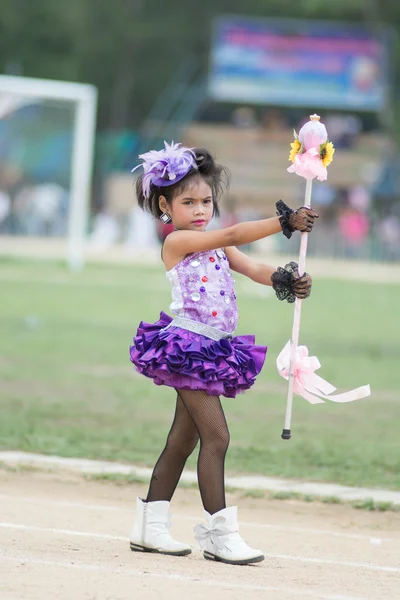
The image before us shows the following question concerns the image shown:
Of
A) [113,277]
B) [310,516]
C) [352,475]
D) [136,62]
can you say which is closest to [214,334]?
[310,516]

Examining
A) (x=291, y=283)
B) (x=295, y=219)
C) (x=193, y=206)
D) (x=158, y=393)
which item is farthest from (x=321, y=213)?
(x=295, y=219)

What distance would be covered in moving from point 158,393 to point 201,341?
21.2 feet

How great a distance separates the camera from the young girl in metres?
5.62

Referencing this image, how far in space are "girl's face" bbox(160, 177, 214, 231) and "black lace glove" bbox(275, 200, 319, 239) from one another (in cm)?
44

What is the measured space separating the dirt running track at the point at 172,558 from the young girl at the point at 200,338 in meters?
0.18

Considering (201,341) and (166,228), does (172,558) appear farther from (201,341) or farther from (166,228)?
(166,228)

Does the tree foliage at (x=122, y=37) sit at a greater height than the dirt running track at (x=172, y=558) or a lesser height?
greater

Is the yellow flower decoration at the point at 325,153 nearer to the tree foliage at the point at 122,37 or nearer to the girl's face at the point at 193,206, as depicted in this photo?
the girl's face at the point at 193,206

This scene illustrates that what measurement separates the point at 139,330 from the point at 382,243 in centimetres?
3559

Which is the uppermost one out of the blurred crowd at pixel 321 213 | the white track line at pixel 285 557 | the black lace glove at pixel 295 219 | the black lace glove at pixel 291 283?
the blurred crowd at pixel 321 213

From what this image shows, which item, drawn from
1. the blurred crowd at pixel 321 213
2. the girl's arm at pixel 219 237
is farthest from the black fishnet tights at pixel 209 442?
the blurred crowd at pixel 321 213

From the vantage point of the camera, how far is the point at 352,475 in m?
8.42

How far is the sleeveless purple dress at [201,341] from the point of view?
561cm

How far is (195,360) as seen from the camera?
18.4 feet
